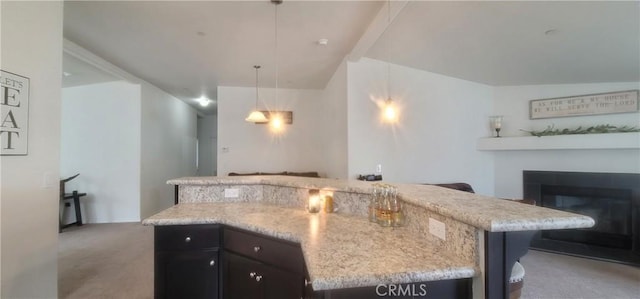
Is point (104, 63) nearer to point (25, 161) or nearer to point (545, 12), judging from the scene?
point (25, 161)

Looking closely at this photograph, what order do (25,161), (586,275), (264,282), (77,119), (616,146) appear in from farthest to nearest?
(77,119)
(616,146)
(586,275)
(25,161)
(264,282)

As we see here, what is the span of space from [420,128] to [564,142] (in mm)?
1883

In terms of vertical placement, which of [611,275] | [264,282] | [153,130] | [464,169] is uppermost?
[153,130]

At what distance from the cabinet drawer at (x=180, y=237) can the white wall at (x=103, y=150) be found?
4143mm

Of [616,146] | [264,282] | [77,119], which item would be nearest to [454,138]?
[616,146]

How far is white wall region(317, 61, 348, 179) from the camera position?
4.12 m

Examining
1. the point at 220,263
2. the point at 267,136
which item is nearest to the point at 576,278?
the point at 220,263

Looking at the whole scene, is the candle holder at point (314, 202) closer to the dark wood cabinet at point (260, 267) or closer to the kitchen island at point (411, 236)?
the kitchen island at point (411, 236)

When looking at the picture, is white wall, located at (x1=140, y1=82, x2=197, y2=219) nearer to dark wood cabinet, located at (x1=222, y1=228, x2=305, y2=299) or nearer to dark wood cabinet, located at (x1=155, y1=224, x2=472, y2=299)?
dark wood cabinet, located at (x1=155, y1=224, x2=472, y2=299)

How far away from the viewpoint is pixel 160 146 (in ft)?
20.0

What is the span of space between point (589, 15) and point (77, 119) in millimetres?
7566

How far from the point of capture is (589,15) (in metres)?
2.51

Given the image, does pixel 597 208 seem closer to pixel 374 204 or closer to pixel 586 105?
pixel 586 105

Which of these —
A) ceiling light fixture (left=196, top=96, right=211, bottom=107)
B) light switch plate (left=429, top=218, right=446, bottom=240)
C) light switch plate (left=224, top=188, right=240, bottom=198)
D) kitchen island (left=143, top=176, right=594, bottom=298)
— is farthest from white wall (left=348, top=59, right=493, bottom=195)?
ceiling light fixture (left=196, top=96, right=211, bottom=107)
